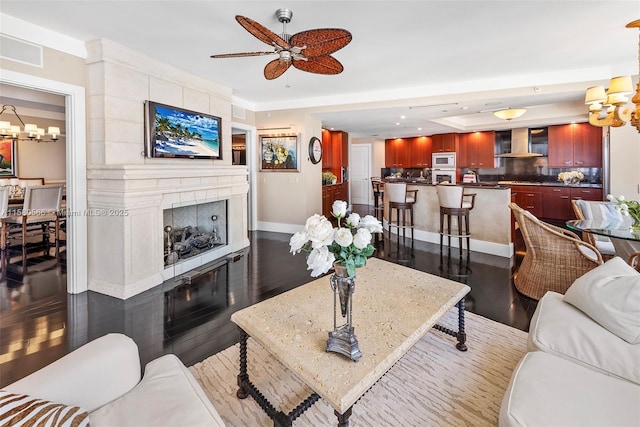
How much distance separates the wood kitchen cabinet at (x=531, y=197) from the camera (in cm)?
781

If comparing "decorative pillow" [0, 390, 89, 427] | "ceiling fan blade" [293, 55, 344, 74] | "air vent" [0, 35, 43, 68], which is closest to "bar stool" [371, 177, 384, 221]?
"ceiling fan blade" [293, 55, 344, 74]

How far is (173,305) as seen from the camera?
10.2 feet

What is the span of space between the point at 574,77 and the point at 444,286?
4.23m

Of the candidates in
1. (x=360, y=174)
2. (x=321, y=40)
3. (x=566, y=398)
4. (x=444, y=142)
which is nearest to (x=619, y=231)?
(x=566, y=398)

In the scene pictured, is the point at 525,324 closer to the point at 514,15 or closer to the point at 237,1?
the point at 514,15

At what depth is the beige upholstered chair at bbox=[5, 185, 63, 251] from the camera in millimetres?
4945

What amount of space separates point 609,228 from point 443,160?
6759 millimetres

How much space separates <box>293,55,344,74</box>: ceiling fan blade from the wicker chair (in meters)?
2.30

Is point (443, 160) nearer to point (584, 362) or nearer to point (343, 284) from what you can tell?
point (584, 362)

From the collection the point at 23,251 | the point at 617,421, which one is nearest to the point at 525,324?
the point at 617,421

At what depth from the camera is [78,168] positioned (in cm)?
335

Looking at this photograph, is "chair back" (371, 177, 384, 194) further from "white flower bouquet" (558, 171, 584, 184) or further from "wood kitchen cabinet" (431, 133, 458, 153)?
"white flower bouquet" (558, 171, 584, 184)

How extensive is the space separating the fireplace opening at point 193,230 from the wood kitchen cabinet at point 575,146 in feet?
26.2

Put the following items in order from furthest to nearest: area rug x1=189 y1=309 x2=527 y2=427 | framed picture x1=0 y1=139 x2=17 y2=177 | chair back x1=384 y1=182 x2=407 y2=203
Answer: framed picture x1=0 y1=139 x2=17 y2=177, chair back x1=384 y1=182 x2=407 y2=203, area rug x1=189 y1=309 x2=527 y2=427
